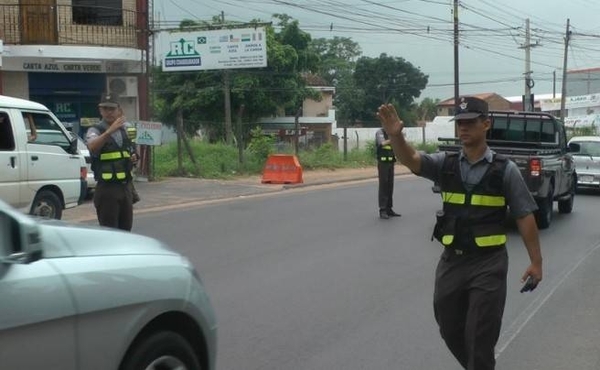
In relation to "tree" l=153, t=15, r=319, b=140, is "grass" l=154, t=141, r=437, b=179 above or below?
below

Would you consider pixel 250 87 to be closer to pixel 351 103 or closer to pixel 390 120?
pixel 390 120

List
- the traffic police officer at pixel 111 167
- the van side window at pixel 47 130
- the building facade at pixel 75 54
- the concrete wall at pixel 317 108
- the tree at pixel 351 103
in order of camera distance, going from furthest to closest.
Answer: the tree at pixel 351 103, the concrete wall at pixel 317 108, the building facade at pixel 75 54, the van side window at pixel 47 130, the traffic police officer at pixel 111 167

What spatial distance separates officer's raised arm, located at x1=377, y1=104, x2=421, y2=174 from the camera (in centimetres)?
394

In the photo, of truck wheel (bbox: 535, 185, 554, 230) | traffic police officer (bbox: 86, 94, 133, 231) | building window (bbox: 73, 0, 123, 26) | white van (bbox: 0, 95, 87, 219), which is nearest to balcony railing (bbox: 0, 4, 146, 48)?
building window (bbox: 73, 0, 123, 26)

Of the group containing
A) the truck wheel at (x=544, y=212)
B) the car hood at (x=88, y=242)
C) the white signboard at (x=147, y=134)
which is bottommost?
the truck wheel at (x=544, y=212)

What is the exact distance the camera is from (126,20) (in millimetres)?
22219

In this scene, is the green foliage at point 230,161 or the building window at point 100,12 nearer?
the building window at point 100,12

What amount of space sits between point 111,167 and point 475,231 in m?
4.43

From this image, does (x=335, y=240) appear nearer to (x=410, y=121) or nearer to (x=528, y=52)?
(x=528, y=52)

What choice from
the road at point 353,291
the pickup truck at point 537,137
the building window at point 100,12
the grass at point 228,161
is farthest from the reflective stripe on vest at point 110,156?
the building window at point 100,12

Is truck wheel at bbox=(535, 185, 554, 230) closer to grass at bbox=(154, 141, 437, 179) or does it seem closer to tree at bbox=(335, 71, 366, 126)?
grass at bbox=(154, 141, 437, 179)

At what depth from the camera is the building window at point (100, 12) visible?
72.4ft

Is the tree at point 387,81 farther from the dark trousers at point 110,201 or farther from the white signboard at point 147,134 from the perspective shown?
the dark trousers at point 110,201

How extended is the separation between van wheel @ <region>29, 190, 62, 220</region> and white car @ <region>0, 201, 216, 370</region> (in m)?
8.12
